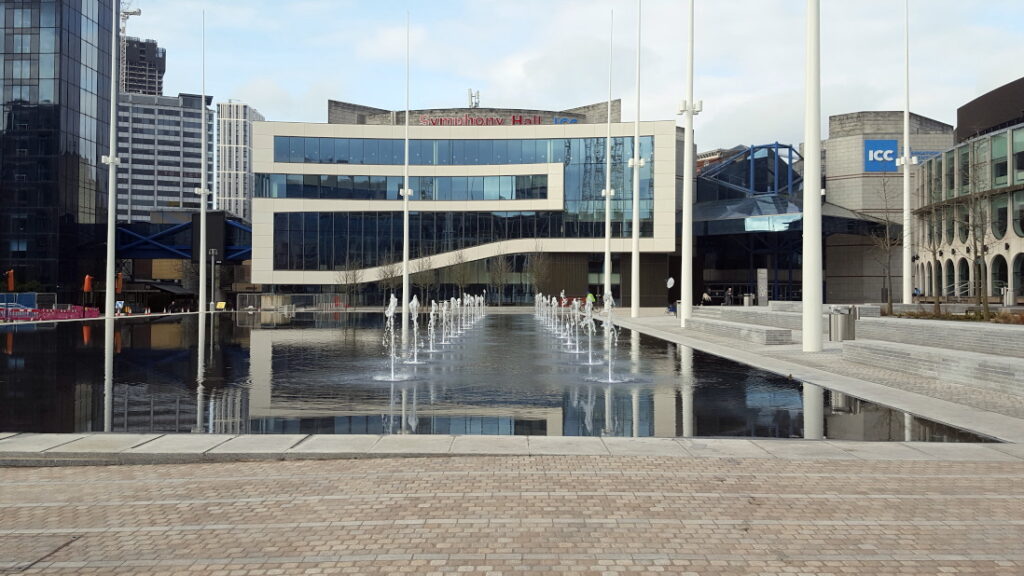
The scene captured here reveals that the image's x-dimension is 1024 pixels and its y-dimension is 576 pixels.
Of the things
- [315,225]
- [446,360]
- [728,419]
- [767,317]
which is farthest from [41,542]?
[315,225]

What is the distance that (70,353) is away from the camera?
68.4 feet

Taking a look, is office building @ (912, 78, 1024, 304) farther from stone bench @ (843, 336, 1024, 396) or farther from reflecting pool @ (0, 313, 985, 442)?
reflecting pool @ (0, 313, 985, 442)

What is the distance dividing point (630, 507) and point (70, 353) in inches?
781

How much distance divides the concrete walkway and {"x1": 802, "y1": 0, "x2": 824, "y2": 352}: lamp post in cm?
167

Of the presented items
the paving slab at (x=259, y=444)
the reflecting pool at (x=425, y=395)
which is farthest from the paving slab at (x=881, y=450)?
the paving slab at (x=259, y=444)

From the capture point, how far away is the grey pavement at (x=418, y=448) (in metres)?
8.07

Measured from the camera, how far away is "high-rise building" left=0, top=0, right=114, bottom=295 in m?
60.7

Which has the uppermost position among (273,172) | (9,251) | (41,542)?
(273,172)

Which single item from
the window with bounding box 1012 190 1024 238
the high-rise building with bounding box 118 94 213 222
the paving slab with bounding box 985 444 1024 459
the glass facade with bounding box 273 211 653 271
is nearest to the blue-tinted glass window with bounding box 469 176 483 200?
the glass facade with bounding box 273 211 653 271

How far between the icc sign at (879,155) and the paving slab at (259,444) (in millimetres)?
72630

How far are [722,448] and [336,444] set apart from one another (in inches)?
177

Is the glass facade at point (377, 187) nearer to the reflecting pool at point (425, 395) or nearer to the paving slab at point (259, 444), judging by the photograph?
the reflecting pool at point (425, 395)

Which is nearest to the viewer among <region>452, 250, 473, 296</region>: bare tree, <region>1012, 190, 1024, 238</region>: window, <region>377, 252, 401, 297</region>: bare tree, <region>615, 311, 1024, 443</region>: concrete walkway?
<region>615, 311, 1024, 443</region>: concrete walkway

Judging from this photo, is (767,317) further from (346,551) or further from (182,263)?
(182,263)
